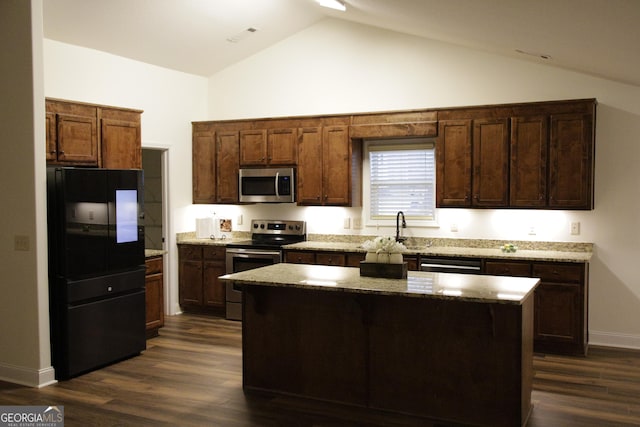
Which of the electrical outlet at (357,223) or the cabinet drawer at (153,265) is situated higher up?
the electrical outlet at (357,223)

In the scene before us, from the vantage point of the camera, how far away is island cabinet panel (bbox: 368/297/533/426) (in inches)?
145

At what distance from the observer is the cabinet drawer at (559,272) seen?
535cm

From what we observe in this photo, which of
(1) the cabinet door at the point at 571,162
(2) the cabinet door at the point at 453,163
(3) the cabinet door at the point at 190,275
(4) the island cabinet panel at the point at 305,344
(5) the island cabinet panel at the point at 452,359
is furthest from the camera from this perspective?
(3) the cabinet door at the point at 190,275

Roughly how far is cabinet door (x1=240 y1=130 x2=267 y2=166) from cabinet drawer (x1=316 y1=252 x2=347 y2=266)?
1.45 m

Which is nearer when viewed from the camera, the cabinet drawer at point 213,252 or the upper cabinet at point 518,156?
the upper cabinet at point 518,156

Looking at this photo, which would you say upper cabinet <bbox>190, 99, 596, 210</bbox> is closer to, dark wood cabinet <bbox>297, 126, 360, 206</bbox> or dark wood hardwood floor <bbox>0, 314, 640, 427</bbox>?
dark wood cabinet <bbox>297, 126, 360, 206</bbox>

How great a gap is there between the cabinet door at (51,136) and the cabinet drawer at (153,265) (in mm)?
1434

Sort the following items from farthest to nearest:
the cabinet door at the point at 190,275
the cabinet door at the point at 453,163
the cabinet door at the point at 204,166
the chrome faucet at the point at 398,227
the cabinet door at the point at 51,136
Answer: the cabinet door at the point at 204,166 < the cabinet door at the point at 190,275 < the chrome faucet at the point at 398,227 < the cabinet door at the point at 453,163 < the cabinet door at the point at 51,136

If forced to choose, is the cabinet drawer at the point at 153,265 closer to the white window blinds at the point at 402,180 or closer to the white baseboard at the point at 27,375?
the white baseboard at the point at 27,375

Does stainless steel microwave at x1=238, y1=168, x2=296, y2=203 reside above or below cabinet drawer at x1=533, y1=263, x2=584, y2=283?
above

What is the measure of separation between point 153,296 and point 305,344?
8.31ft

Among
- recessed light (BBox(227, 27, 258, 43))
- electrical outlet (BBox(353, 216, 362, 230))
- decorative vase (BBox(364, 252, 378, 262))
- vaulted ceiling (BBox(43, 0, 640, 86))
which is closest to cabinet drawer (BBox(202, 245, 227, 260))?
electrical outlet (BBox(353, 216, 362, 230))

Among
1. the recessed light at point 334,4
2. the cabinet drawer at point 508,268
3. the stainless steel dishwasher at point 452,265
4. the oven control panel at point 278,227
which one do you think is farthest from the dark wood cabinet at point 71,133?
the cabinet drawer at point 508,268

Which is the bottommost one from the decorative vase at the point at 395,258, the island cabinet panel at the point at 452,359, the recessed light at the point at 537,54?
the island cabinet panel at the point at 452,359
